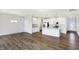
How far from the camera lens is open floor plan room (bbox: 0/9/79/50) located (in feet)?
6.53

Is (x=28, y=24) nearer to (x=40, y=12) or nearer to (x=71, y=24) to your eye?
(x=40, y=12)

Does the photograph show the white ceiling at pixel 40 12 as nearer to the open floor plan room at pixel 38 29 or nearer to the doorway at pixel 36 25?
the open floor plan room at pixel 38 29

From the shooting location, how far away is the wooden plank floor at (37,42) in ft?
6.64

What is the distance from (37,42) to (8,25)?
82cm

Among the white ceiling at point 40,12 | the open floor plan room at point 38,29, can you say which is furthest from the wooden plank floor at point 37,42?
the white ceiling at point 40,12

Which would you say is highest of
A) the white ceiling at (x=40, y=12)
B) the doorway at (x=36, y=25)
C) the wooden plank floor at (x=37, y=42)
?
the white ceiling at (x=40, y=12)

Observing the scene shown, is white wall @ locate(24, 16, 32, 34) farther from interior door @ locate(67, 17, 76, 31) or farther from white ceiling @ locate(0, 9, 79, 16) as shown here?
interior door @ locate(67, 17, 76, 31)

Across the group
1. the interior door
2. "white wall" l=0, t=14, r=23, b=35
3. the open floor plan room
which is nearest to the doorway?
the open floor plan room

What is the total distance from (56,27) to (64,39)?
348 mm

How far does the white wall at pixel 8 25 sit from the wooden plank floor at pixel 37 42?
0.11 m

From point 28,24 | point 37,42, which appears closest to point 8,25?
point 28,24
